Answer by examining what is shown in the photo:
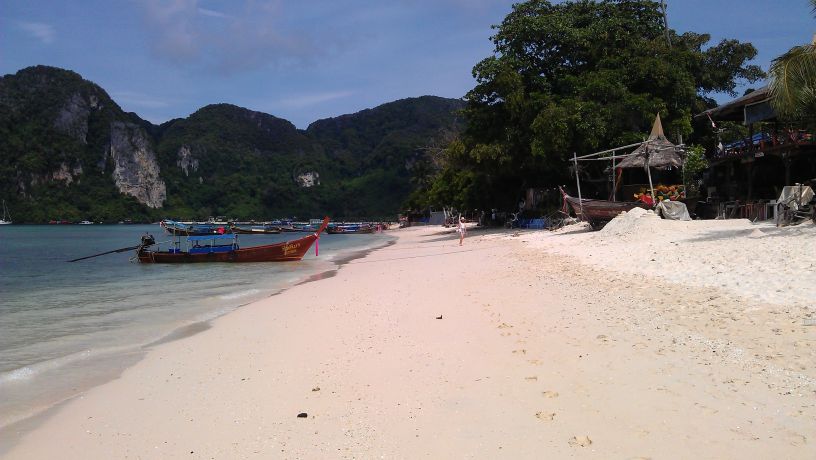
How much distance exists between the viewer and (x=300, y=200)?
422 feet

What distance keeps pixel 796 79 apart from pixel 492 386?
9.52 m

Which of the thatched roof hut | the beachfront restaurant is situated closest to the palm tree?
the beachfront restaurant

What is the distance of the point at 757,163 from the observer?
775 inches

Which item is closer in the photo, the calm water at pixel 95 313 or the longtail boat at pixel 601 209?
the calm water at pixel 95 313

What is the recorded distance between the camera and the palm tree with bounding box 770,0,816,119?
9922 mm

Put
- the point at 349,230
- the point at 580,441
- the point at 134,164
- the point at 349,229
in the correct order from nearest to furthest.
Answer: the point at 580,441 → the point at 349,229 → the point at 349,230 → the point at 134,164

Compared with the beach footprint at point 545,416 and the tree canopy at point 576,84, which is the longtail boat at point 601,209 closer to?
the tree canopy at point 576,84

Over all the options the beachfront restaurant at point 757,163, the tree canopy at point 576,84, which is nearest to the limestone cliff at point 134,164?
the tree canopy at point 576,84

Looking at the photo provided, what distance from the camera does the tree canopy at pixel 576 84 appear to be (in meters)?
23.8

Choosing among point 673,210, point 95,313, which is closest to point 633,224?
point 673,210

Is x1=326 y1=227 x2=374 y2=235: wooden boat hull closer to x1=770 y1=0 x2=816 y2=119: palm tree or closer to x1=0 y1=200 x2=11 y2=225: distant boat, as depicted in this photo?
x1=770 y1=0 x2=816 y2=119: palm tree

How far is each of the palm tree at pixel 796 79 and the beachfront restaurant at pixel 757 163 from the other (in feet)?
15.9

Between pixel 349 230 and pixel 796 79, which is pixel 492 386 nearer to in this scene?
pixel 796 79

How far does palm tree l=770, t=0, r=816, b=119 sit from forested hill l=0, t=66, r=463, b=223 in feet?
312
